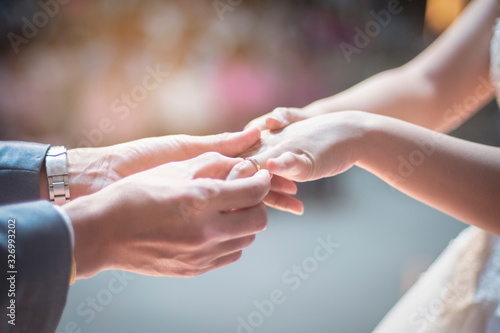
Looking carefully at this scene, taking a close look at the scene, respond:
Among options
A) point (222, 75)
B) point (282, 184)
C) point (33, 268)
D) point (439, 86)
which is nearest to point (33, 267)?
point (33, 268)

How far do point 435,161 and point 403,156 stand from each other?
71 millimetres

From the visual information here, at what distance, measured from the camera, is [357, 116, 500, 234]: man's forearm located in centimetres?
85

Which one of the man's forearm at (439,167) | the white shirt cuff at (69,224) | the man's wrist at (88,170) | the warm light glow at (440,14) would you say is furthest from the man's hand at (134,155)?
the warm light glow at (440,14)

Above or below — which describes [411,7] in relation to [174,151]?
above

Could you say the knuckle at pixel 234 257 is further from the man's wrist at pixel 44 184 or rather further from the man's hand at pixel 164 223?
the man's wrist at pixel 44 184

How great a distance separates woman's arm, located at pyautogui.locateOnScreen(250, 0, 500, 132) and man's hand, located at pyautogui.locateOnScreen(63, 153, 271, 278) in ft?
1.52

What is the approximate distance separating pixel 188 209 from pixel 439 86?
0.98m

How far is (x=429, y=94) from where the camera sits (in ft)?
4.20

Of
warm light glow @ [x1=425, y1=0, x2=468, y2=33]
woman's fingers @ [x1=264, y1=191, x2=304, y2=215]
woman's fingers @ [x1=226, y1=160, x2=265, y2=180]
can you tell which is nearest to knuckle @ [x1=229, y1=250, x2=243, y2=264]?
woman's fingers @ [x1=226, y1=160, x2=265, y2=180]

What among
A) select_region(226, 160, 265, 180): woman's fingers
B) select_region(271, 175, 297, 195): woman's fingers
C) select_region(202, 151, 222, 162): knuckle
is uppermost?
select_region(202, 151, 222, 162): knuckle

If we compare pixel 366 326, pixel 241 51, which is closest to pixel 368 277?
pixel 366 326

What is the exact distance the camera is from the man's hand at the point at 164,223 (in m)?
0.68

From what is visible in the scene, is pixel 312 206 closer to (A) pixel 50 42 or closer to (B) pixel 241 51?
(B) pixel 241 51

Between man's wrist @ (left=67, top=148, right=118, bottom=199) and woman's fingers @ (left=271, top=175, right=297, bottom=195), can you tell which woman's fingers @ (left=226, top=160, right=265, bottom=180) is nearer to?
woman's fingers @ (left=271, top=175, right=297, bottom=195)
